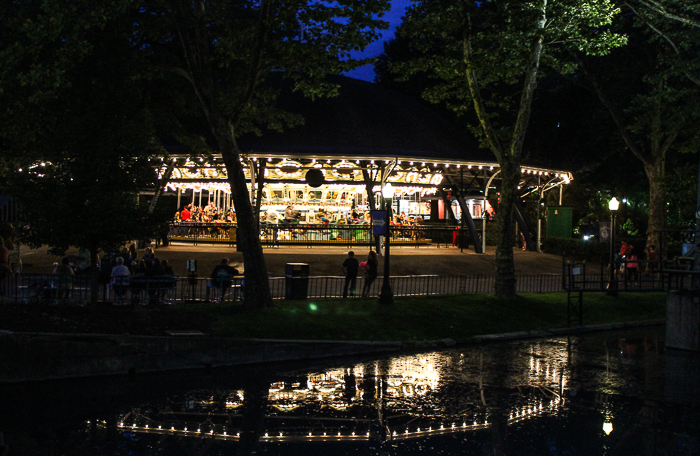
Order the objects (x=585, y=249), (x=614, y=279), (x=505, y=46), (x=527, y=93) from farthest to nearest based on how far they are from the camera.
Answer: (x=585, y=249) → (x=527, y=93) → (x=614, y=279) → (x=505, y=46)

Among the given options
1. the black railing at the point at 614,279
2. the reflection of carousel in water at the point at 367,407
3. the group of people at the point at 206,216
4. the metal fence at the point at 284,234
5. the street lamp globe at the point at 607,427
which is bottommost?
the reflection of carousel in water at the point at 367,407

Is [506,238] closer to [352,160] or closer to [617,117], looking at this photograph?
[352,160]

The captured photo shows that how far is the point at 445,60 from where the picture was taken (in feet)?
73.4

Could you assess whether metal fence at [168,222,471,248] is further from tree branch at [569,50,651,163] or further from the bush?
tree branch at [569,50,651,163]

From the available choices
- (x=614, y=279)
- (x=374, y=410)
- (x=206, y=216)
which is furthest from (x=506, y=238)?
(x=206, y=216)

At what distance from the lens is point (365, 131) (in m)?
34.6

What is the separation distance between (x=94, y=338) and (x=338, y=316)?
7095 millimetres

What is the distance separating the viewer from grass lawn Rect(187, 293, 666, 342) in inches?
640

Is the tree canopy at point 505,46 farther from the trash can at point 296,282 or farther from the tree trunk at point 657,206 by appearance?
the tree trunk at point 657,206

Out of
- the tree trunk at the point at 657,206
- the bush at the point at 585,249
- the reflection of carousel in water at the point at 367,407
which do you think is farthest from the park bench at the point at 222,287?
the tree trunk at the point at 657,206

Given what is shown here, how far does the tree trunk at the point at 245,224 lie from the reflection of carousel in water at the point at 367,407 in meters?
5.12

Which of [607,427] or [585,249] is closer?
[607,427]

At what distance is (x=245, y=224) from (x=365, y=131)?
59.4 ft

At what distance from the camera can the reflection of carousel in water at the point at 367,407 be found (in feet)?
28.7
